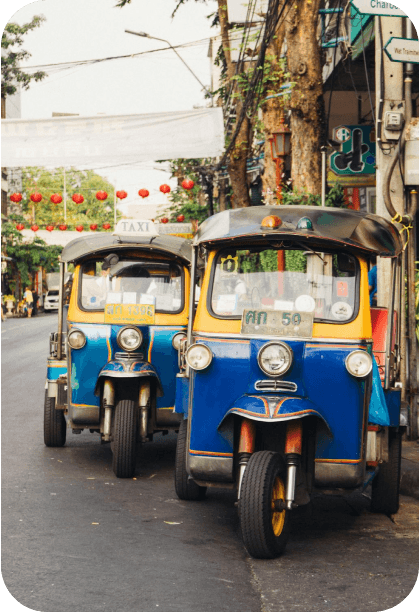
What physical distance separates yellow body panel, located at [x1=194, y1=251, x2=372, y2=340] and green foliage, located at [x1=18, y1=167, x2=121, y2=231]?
167 feet

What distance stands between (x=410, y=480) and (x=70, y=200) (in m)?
61.4

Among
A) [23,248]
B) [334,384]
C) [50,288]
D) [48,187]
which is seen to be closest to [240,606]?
[334,384]

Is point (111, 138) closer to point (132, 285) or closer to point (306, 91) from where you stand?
point (306, 91)

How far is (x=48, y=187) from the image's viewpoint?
61.0m

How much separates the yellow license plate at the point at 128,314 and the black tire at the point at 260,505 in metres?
3.11

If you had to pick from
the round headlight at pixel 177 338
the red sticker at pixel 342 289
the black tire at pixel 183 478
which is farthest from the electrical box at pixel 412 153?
the black tire at pixel 183 478

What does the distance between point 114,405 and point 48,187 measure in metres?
55.5

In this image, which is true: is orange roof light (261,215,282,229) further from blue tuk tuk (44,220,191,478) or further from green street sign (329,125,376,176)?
green street sign (329,125,376,176)

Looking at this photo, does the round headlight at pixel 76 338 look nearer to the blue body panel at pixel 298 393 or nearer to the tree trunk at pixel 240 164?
the blue body panel at pixel 298 393

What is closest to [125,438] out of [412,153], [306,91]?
[412,153]

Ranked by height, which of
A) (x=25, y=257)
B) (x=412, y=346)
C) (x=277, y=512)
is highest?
(x=25, y=257)

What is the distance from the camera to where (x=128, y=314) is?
7.84m

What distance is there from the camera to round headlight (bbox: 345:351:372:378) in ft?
16.7

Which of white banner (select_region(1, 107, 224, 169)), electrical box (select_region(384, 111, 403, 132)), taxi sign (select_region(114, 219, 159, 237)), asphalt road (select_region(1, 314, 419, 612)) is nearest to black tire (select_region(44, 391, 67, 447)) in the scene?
Result: asphalt road (select_region(1, 314, 419, 612))
